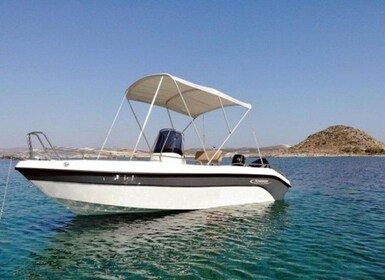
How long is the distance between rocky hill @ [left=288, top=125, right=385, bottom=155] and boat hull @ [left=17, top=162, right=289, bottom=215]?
147m

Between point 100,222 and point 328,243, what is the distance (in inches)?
262

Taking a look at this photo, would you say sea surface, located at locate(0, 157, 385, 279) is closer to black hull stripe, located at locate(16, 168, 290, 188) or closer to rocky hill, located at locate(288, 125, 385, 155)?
black hull stripe, located at locate(16, 168, 290, 188)

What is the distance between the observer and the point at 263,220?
11555 millimetres

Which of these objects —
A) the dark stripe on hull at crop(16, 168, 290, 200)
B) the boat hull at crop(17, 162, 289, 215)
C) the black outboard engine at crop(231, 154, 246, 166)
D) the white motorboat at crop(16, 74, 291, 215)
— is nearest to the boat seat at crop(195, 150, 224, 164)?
the white motorboat at crop(16, 74, 291, 215)

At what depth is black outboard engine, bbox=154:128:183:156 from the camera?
1277cm

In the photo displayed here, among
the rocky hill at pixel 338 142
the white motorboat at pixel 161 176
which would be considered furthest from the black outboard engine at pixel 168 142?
the rocky hill at pixel 338 142

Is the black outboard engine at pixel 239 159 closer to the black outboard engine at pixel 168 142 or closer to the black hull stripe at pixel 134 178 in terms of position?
the black hull stripe at pixel 134 178

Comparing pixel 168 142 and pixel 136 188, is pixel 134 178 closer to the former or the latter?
pixel 136 188

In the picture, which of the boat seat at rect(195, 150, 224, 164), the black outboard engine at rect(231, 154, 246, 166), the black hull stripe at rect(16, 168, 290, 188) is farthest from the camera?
the black outboard engine at rect(231, 154, 246, 166)

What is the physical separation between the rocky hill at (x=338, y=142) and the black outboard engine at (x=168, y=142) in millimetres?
147668

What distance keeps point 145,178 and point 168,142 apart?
239 centimetres

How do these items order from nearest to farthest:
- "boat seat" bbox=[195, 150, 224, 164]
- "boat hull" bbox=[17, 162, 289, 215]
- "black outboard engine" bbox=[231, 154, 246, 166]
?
"boat hull" bbox=[17, 162, 289, 215] → "boat seat" bbox=[195, 150, 224, 164] → "black outboard engine" bbox=[231, 154, 246, 166]

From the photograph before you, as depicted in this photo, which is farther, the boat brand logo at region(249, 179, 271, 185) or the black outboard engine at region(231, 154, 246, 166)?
the black outboard engine at region(231, 154, 246, 166)

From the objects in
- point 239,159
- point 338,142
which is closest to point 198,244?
point 239,159
